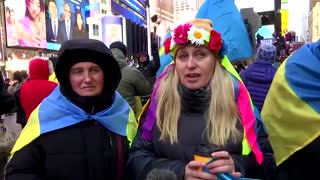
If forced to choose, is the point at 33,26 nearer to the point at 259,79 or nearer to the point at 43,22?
the point at 43,22

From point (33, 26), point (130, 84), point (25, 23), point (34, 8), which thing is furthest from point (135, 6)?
point (130, 84)

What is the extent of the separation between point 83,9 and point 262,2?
80.8 ft

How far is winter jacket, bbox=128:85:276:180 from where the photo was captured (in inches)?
83.2

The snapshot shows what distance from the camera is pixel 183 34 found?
229 cm

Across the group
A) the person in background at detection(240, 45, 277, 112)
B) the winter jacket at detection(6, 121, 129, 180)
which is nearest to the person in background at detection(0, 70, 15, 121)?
the winter jacket at detection(6, 121, 129, 180)

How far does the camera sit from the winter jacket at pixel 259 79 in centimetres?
460

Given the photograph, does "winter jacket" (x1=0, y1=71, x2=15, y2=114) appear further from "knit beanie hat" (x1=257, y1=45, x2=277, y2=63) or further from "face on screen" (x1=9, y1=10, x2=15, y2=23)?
"face on screen" (x1=9, y1=10, x2=15, y2=23)

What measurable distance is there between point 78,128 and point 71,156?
0.48 ft

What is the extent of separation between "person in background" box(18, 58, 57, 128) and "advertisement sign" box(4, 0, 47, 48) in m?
15.0

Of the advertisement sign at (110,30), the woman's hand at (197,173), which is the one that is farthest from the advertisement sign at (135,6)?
the woman's hand at (197,173)

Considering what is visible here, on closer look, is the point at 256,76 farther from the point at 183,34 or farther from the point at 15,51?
the point at 15,51

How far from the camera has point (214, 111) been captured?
85.8 inches

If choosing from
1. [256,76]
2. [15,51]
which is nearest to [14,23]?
[15,51]

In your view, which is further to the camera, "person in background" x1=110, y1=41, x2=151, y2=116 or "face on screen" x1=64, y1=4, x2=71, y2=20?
"face on screen" x1=64, y1=4, x2=71, y2=20
